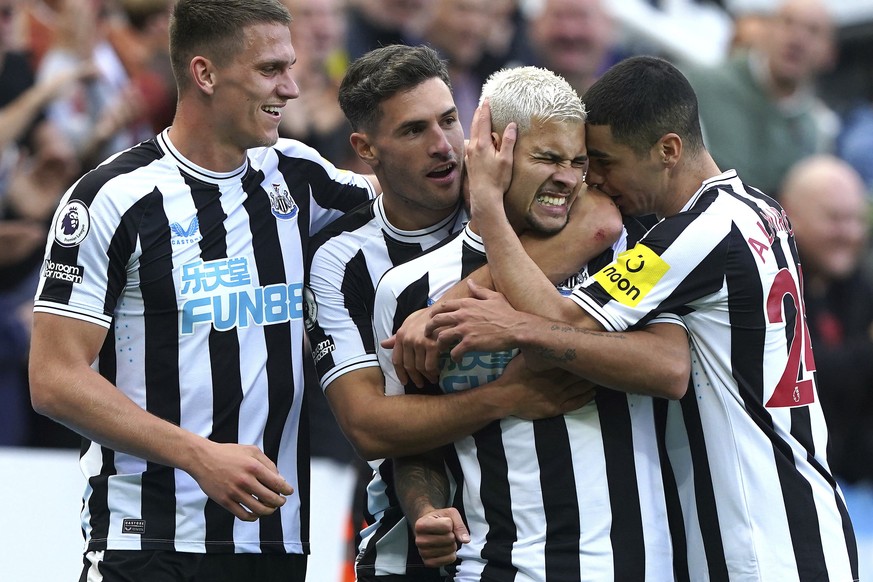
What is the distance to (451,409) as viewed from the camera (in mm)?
3559

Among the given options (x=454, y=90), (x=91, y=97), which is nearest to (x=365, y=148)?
(x=91, y=97)

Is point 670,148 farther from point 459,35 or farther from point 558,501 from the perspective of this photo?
point 459,35

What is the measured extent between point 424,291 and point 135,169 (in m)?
1.02

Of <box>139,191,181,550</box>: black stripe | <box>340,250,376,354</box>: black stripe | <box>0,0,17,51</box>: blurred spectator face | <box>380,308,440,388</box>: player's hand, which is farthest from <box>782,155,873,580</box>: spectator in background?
<box>0,0,17,51</box>: blurred spectator face

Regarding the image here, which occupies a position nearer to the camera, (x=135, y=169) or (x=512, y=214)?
(x=512, y=214)

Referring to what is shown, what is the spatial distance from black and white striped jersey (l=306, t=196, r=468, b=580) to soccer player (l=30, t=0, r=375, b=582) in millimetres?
114

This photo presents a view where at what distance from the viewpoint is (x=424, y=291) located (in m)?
3.73

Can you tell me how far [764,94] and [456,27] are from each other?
209 centimetres

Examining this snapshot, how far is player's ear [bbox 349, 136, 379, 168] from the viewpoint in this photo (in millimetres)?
4113

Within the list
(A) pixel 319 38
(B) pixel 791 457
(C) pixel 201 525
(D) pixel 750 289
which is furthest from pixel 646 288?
(A) pixel 319 38

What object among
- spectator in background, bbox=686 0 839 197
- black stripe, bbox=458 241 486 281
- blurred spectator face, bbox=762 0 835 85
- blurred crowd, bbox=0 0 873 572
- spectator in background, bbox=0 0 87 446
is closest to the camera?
black stripe, bbox=458 241 486 281

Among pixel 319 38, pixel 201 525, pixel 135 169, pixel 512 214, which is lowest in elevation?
pixel 201 525

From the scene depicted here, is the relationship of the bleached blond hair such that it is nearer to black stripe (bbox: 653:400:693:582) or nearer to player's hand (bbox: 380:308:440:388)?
player's hand (bbox: 380:308:440:388)

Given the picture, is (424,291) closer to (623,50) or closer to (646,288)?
(646,288)
